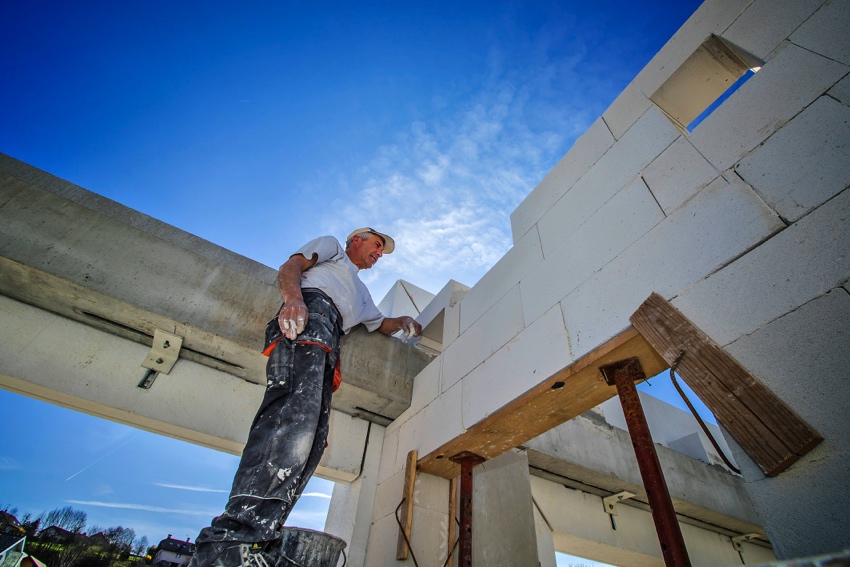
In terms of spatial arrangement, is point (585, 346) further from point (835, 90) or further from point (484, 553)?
point (484, 553)

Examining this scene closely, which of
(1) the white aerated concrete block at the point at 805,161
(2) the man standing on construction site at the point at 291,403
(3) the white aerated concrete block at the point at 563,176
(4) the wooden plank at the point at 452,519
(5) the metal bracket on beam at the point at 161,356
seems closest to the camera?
(1) the white aerated concrete block at the point at 805,161

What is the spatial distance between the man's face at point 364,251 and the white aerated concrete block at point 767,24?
102 inches

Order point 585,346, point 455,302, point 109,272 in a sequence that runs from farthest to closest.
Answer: point 455,302, point 109,272, point 585,346

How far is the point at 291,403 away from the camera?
1.87 metres

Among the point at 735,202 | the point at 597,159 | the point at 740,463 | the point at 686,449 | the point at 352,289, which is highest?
the point at 686,449

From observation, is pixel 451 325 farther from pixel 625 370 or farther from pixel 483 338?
pixel 625 370

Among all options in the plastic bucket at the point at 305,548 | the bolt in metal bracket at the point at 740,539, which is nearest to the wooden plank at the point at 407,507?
the plastic bucket at the point at 305,548

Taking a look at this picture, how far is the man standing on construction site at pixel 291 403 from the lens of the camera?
4.78 feet

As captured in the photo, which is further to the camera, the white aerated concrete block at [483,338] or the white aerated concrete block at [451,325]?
the white aerated concrete block at [451,325]

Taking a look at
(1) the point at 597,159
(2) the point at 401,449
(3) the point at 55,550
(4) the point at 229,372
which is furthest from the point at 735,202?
(3) the point at 55,550

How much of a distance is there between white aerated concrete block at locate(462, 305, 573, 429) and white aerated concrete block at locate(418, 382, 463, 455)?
0.27ft

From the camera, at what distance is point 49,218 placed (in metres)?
2.64

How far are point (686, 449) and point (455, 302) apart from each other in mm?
5014

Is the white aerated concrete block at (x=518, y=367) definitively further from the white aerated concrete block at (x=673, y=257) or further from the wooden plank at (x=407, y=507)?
the wooden plank at (x=407, y=507)
